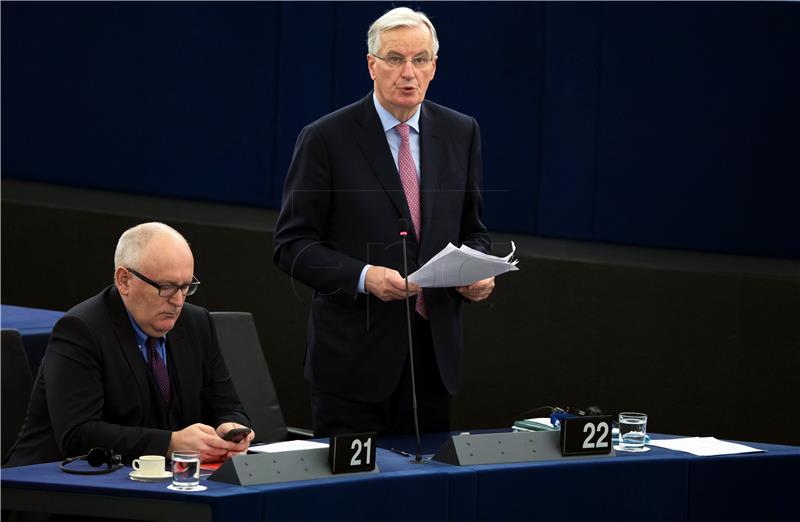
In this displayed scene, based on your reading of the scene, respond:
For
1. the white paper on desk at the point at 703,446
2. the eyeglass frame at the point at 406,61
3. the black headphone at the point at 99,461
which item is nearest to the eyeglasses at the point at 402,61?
the eyeglass frame at the point at 406,61

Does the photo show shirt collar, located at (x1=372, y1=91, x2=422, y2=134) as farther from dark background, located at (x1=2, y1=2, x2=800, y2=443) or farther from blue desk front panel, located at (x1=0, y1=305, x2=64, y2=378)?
blue desk front panel, located at (x1=0, y1=305, x2=64, y2=378)

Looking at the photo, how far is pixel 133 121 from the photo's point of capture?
17.7 feet

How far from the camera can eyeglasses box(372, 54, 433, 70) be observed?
304cm

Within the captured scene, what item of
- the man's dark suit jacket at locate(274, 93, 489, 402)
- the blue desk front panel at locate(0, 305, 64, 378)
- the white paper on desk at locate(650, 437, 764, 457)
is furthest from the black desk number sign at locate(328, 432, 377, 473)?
the blue desk front panel at locate(0, 305, 64, 378)

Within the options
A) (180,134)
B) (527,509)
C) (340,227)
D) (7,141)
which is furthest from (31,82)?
(527,509)

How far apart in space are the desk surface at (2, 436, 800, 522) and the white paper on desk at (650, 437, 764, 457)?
0.04 metres

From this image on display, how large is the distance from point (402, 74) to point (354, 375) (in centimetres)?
72

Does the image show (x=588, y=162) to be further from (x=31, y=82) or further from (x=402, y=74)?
(x=31, y=82)

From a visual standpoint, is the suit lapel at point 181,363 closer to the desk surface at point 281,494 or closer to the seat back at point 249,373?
the desk surface at point 281,494

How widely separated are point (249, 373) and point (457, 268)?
1.09 m

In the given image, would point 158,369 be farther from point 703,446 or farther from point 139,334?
point 703,446

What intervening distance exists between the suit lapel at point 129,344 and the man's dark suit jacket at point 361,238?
16.7 inches

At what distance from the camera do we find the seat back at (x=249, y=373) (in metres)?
3.62

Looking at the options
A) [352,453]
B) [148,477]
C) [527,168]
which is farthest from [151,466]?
[527,168]
